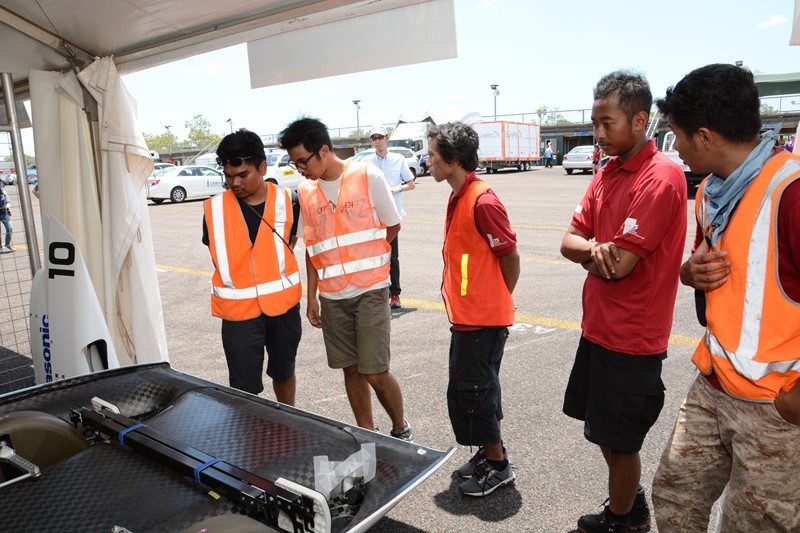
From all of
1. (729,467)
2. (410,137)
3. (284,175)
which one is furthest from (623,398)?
(410,137)

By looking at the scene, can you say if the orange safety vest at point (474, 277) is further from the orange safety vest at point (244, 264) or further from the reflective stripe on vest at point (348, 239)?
the orange safety vest at point (244, 264)

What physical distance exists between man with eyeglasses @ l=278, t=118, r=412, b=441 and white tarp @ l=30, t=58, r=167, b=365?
122cm

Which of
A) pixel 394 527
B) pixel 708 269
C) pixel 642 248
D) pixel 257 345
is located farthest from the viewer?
pixel 257 345

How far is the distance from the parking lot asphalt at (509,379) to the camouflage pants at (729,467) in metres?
0.32

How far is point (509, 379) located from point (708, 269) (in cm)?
278

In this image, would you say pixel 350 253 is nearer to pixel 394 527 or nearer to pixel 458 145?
pixel 458 145

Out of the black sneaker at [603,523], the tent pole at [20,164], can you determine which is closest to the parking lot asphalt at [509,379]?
the black sneaker at [603,523]

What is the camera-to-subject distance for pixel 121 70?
3.88 m

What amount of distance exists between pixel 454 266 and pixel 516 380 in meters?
1.82

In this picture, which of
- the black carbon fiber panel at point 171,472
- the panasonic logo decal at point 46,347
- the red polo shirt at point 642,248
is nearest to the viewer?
the black carbon fiber panel at point 171,472

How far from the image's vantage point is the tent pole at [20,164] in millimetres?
3949

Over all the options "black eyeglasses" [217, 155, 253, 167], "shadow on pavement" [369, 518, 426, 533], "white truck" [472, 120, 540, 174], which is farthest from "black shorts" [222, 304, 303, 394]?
"white truck" [472, 120, 540, 174]

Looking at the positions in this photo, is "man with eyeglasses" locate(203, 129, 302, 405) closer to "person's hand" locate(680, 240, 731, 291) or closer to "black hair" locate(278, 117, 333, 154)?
"black hair" locate(278, 117, 333, 154)

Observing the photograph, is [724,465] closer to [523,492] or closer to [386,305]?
[523,492]
